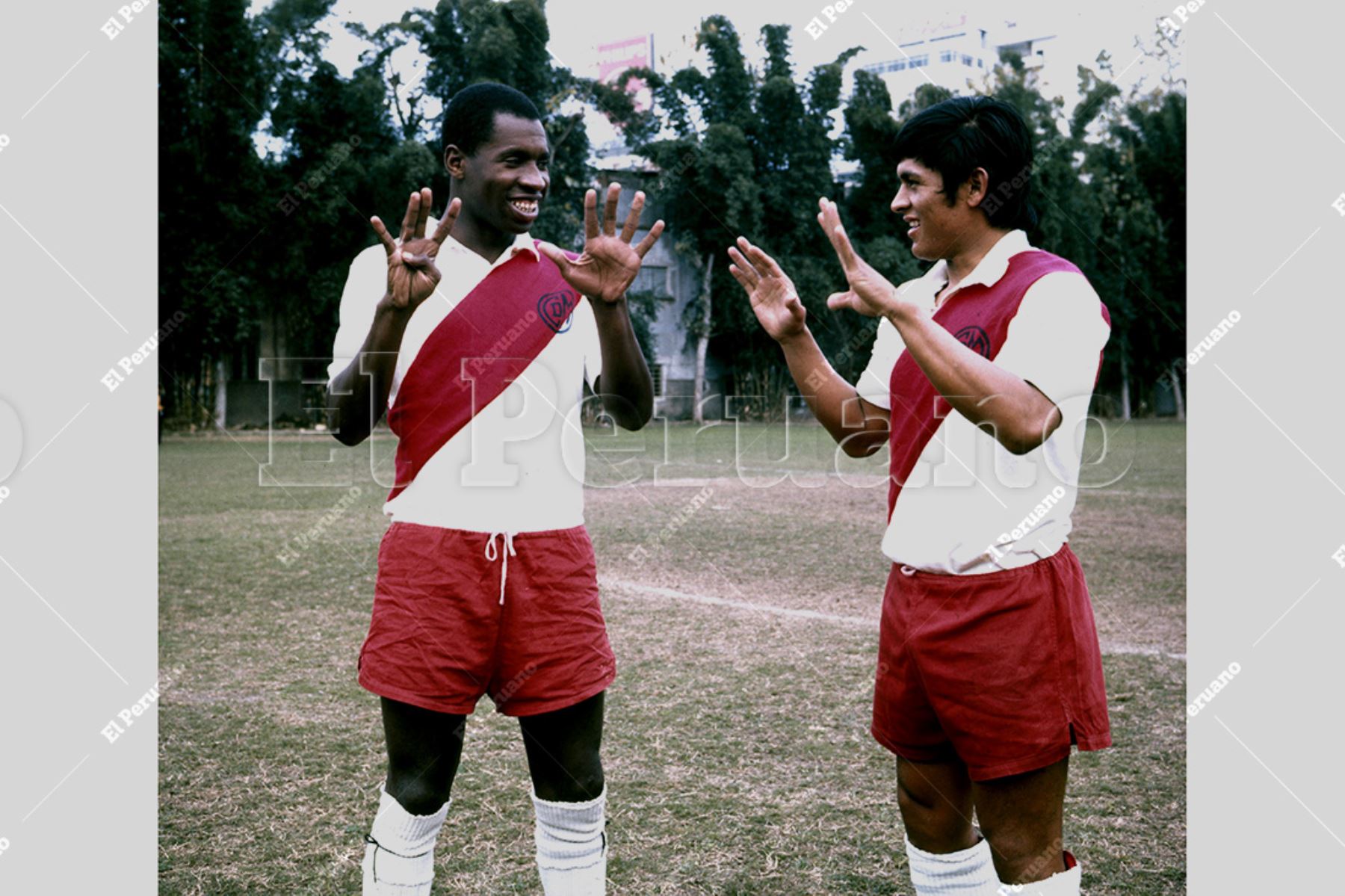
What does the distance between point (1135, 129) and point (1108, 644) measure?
38.3 metres

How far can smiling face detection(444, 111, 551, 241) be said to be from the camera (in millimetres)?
3156

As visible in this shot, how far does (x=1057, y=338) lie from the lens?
102 inches

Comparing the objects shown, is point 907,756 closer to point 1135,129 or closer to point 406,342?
point 406,342

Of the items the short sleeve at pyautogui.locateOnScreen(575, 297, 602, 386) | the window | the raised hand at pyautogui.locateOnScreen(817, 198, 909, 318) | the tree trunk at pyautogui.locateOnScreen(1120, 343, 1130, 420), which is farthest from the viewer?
the tree trunk at pyautogui.locateOnScreen(1120, 343, 1130, 420)

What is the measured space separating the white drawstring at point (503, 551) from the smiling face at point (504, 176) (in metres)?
0.83

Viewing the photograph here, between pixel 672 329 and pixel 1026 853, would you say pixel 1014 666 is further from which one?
pixel 672 329

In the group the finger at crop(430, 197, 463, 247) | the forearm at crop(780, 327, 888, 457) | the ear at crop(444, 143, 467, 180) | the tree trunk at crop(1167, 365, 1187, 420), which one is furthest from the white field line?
the tree trunk at crop(1167, 365, 1187, 420)

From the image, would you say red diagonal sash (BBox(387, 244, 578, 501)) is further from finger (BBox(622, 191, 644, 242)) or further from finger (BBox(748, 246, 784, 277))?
finger (BBox(748, 246, 784, 277))

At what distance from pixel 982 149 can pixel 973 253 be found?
253 millimetres

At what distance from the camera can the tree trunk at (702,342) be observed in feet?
125

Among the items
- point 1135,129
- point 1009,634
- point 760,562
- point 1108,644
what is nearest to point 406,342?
point 1009,634

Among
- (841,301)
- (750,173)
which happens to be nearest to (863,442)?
(841,301)

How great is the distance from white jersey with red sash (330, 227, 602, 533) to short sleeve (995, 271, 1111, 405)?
1173 millimetres

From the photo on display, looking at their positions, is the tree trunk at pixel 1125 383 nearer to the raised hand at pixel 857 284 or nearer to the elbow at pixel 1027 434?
the raised hand at pixel 857 284
